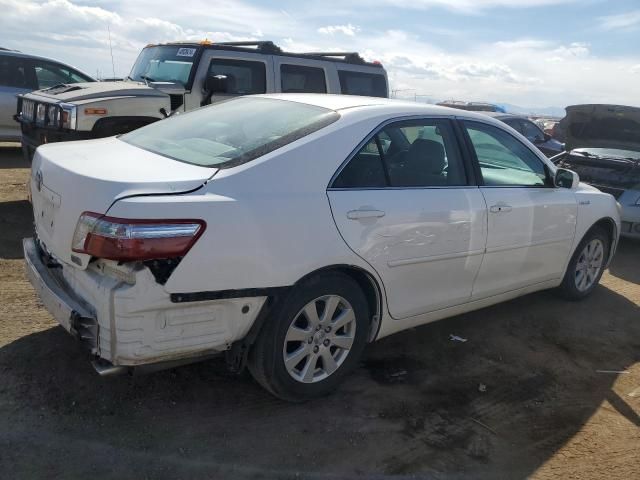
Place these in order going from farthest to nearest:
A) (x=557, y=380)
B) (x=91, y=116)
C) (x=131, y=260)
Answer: (x=91, y=116), (x=557, y=380), (x=131, y=260)

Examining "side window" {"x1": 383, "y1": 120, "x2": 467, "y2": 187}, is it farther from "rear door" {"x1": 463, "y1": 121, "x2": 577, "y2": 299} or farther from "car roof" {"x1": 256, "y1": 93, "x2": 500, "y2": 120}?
"rear door" {"x1": 463, "y1": 121, "x2": 577, "y2": 299}

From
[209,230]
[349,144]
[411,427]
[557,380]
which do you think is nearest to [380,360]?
[411,427]

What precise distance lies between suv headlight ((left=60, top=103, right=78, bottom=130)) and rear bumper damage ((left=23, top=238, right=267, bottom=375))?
3.39m

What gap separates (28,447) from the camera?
2689 millimetres

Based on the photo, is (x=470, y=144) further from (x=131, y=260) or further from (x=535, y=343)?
(x=131, y=260)

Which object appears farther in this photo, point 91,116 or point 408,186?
point 91,116

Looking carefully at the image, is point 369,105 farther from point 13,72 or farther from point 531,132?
point 531,132

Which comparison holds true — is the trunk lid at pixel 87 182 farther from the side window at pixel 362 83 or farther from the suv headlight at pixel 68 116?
the side window at pixel 362 83

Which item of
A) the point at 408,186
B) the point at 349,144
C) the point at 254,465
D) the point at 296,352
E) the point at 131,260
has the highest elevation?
the point at 349,144

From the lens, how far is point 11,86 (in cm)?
932

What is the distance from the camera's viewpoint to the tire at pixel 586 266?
5047mm

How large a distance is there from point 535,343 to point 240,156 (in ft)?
9.13

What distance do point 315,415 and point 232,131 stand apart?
5.59 feet

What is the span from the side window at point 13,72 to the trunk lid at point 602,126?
8.70 metres
